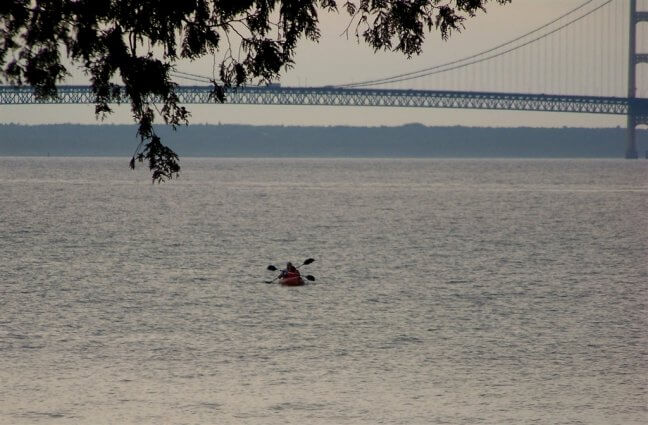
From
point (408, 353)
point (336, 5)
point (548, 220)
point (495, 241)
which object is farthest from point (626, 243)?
point (336, 5)

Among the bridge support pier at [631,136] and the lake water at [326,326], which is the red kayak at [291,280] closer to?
the lake water at [326,326]

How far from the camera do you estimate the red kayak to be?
29.7 meters

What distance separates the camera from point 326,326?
77.5ft

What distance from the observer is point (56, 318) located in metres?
24.3

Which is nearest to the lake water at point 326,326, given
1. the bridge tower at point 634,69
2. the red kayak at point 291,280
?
the red kayak at point 291,280

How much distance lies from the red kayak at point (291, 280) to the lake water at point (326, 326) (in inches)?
10.8

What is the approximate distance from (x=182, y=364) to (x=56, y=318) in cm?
598

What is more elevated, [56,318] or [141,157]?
[141,157]

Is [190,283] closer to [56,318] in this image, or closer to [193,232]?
[56,318]

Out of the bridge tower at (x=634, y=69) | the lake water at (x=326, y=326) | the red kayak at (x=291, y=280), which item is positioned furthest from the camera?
the bridge tower at (x=634, y=69)

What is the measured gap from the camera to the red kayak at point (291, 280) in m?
29.7

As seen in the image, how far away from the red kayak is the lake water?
276 millimetres

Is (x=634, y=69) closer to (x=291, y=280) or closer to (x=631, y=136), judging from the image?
(x=631, y=136)

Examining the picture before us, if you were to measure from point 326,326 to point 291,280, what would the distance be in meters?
6.26
